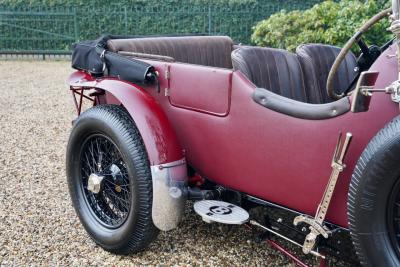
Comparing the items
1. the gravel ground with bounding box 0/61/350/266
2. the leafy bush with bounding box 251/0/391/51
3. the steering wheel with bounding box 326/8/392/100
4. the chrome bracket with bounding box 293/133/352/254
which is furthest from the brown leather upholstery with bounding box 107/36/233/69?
the leafy bush with bounding box 251/0/391/51

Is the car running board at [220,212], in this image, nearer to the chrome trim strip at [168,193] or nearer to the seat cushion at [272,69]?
the chrome trim strip at [168,193]

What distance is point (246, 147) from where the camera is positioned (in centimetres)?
224

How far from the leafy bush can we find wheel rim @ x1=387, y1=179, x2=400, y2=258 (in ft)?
14.7

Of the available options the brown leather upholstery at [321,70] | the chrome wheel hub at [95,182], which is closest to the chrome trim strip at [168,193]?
the chrome wheel hub at [95,182]

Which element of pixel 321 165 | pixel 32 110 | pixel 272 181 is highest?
pixel 321 165

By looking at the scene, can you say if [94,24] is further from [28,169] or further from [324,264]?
[324,264]

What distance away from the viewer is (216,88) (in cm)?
231

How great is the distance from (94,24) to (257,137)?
11866 millimetres

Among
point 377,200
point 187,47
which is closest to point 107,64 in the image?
point 187,47

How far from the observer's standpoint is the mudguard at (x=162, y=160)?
7.94ft

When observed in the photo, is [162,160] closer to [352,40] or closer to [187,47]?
[352,40]

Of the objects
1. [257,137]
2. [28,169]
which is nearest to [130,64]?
[257,137]

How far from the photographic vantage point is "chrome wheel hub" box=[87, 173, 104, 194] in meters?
2.73

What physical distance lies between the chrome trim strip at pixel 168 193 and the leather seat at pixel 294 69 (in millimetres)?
644
